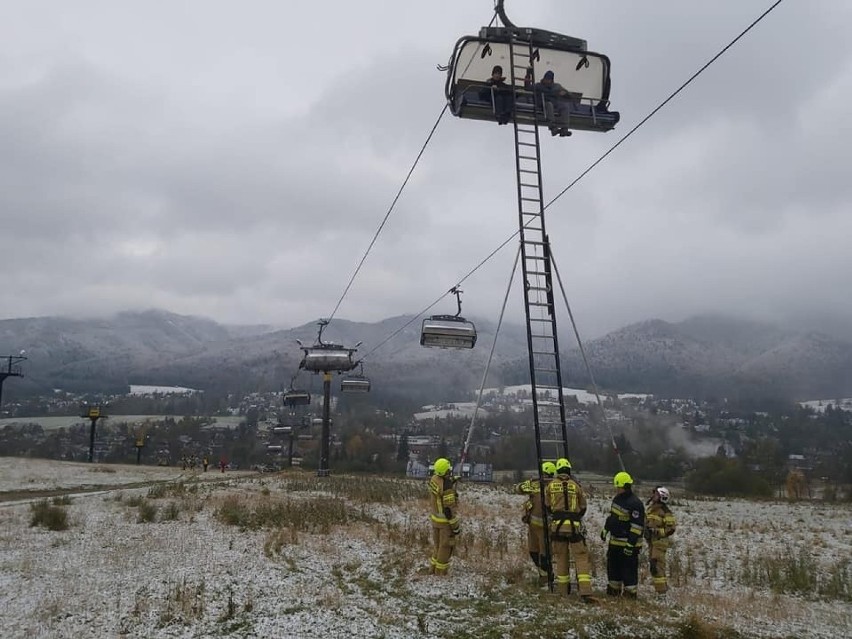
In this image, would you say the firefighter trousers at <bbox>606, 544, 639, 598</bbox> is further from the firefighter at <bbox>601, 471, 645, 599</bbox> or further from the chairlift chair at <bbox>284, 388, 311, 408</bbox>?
the chairlift chair at <bbox>284, 388, 311, 408</bbox>

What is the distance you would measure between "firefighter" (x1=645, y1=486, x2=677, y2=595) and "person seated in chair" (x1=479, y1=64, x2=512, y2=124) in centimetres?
903

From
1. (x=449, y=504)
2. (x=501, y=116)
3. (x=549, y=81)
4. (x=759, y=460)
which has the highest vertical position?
(x=549, y=81)

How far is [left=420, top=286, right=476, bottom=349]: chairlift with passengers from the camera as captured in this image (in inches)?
→ 772

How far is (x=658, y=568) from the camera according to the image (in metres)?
11.7

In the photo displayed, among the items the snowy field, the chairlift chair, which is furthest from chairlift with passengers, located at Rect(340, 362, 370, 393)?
the snowy field

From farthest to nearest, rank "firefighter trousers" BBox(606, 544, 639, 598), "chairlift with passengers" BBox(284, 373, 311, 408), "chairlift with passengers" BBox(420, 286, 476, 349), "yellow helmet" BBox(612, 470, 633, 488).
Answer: "chairlift with passengers" BBox(284, 373, 311, 408) < "chairlift with passengers" BBox(420, 286, 476, 349) < "yellow helmet" BBox(612, 470, 633, 488) < "firefighter trousers" BBox(606, 544, 639, 598)

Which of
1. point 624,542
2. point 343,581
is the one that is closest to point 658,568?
point 624,542

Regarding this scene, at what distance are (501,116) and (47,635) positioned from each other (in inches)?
507

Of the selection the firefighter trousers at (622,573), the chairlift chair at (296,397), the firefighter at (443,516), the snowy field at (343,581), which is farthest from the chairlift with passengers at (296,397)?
the firefighter trousers at (622,573)

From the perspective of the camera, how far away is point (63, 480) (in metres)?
36.3

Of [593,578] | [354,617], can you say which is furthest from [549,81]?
[354,617]

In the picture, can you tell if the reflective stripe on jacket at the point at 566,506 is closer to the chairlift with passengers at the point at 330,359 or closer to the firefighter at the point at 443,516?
the firefighter at the point at 443,516

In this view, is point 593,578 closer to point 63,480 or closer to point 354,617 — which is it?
point 354,617

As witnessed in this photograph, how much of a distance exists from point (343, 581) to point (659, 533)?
6.33m
